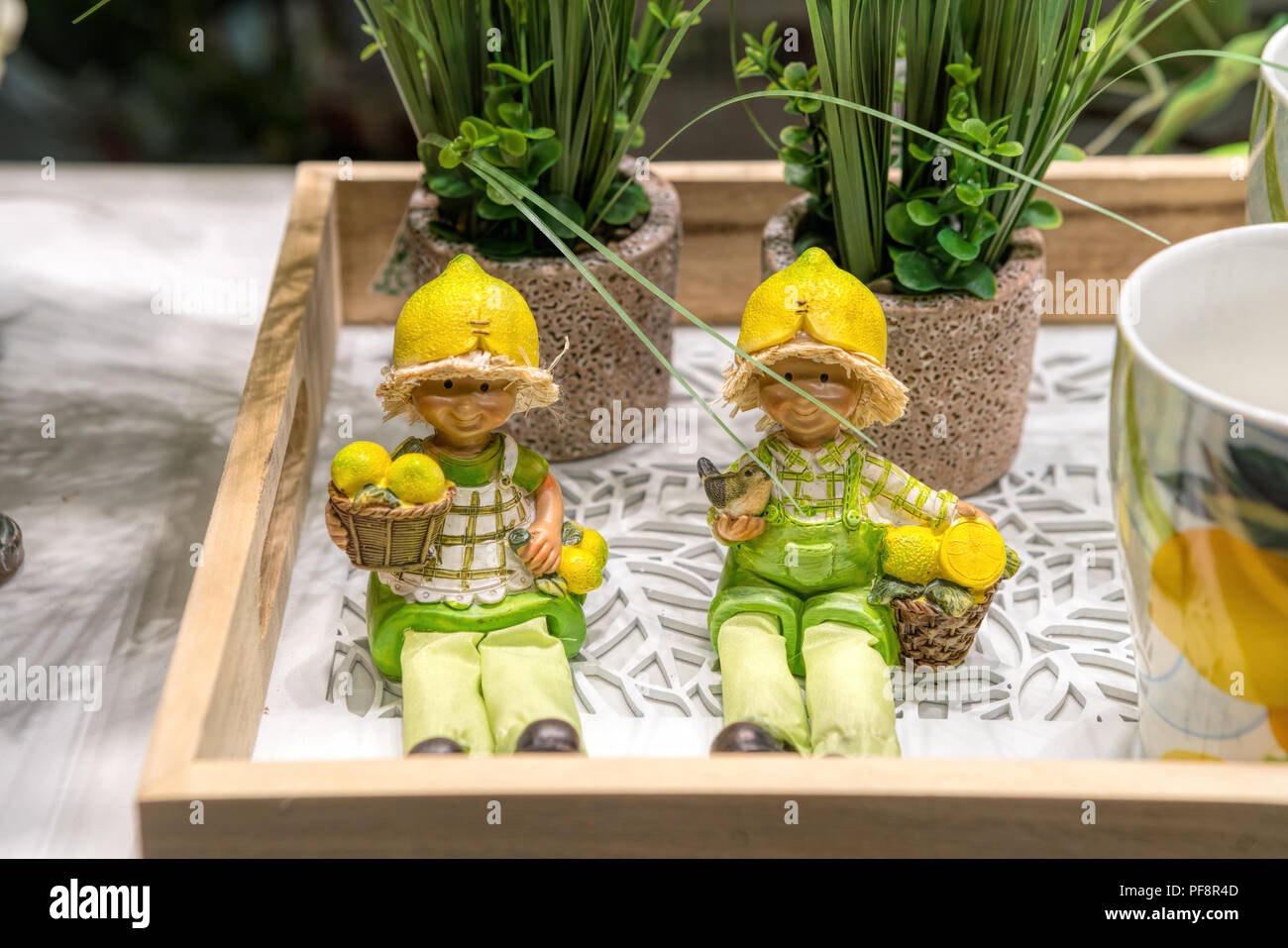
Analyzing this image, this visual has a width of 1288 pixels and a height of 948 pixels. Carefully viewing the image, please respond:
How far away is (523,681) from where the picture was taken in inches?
23.7

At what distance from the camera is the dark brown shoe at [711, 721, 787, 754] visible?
567 millimetres

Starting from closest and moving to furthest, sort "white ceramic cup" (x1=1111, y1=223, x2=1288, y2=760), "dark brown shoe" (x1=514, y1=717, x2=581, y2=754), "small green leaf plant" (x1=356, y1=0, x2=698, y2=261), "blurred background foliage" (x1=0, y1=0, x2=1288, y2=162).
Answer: "white ceramic cup" (x1=1111, y1=223, x2=1288, y2=760)
"dark brown shoe" (x1=514, y1=717, x2=581, y2=754)
"small green leaf plant" (x1=356, y1=0, x2=698, y2=261)
"blurred background foliage" (x1=0, y1=0, x2=1288, y2=162)

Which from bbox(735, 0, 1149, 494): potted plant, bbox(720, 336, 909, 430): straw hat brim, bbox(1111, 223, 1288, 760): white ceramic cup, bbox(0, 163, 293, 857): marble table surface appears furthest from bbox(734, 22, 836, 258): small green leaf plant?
bbox(0, 163, 293, 857): marble table surface

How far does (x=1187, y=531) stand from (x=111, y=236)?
30.5 inches

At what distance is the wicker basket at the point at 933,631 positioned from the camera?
2.02 feet

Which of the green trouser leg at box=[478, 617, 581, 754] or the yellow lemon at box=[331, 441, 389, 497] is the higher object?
the yellow lemon at box=[331, 441, 389, 497]

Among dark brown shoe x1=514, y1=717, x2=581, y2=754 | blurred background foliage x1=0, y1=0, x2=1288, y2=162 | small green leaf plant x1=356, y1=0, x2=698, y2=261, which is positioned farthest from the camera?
blurred background foliage x1=0, y1=0, x2=1288, y2=162

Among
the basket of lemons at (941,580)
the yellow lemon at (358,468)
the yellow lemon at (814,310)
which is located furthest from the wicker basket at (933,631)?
the yellow lemon at (358,468)

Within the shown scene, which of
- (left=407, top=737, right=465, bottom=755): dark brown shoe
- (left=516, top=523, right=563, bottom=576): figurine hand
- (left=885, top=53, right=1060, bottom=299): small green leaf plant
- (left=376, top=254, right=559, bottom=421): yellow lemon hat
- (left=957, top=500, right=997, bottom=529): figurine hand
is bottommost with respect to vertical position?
(left=407, top=737, right=465, bottom=755): dark brown shoe

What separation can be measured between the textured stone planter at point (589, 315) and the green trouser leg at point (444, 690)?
0.47ft

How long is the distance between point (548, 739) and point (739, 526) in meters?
0.13

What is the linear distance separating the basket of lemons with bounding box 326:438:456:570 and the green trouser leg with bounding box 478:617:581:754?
0.06 metres

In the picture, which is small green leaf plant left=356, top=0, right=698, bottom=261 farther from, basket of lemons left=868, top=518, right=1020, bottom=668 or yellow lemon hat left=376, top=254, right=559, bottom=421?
basket of lemons left=868, top=518, right=1020, bottom=668

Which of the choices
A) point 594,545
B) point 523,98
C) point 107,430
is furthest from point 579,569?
point 107,430
